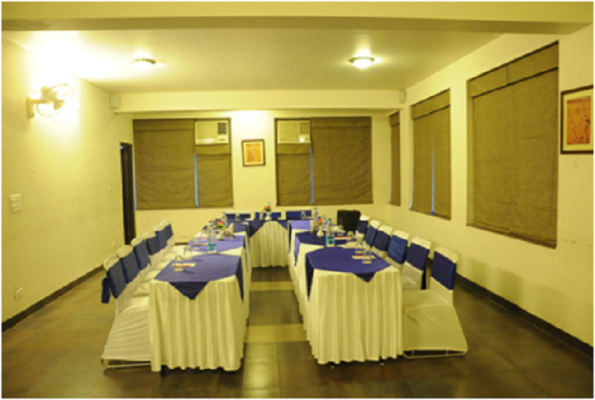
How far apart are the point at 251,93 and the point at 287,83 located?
0.98 metres

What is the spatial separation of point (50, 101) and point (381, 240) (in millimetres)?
4540

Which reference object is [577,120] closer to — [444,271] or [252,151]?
[444,271]

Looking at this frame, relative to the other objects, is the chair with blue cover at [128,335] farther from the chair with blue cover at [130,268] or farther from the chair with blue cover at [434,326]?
the chair with blue cover at [434,326]

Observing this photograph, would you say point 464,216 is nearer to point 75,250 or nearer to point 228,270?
point 228,270

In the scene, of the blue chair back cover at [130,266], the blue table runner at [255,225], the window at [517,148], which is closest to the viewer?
the blue chair back cover at [130,266]

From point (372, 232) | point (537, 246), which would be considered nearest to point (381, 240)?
point (372, 232)

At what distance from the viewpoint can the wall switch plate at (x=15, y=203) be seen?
15.6ft

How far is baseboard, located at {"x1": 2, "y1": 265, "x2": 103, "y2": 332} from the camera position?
4.60 metres

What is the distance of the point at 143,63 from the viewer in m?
5.70

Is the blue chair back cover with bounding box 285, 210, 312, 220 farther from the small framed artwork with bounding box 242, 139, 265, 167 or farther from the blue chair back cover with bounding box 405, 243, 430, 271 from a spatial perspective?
the blue chair back cover with bounding box 405, 243, 430, 271

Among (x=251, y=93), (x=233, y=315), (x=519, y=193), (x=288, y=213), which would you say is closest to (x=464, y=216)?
→ (x=519, y=193)

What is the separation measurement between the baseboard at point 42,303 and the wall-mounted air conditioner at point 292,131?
4.95 metres

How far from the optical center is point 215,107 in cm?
Result: 833

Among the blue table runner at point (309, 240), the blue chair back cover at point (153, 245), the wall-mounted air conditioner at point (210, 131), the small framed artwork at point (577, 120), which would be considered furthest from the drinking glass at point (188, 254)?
the wall-mounted air conditioner at point (210, 131)
